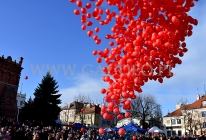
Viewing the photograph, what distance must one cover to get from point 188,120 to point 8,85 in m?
34.7

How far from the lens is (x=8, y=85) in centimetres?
3531

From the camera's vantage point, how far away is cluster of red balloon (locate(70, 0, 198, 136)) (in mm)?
3863

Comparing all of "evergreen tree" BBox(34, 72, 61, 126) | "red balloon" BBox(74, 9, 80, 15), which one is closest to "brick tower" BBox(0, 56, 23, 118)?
"evergreen tree" BBox(34, 72, 61, 126)

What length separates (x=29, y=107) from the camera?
31234 mm

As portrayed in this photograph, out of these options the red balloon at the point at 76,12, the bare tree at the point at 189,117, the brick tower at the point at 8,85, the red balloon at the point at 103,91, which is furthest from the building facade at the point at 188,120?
the red balloon at the point at 76,12

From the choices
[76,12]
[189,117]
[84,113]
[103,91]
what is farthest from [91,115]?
[76,12]

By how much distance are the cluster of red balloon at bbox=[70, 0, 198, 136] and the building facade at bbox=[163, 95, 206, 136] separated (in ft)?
136

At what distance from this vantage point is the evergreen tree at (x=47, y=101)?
31.0 meters

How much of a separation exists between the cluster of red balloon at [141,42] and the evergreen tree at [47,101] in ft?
92.9

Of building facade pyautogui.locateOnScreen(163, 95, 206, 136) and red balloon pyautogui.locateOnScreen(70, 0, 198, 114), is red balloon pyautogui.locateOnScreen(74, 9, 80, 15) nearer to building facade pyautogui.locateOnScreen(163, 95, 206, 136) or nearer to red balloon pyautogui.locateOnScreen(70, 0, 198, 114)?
red balloon pyautogui.locateOnScreen(70, 0, 198, 114)

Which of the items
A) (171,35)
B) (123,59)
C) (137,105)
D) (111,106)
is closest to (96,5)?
(123,59)

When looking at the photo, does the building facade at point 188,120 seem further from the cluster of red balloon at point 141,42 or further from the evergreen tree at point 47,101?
the cluster of red balloon at point 141,42

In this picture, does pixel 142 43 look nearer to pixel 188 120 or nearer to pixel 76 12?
pixel 76 12

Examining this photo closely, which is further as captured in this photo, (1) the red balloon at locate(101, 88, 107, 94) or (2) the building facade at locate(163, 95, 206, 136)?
(2) the building facade at locate(163, 95, 206, 136)
